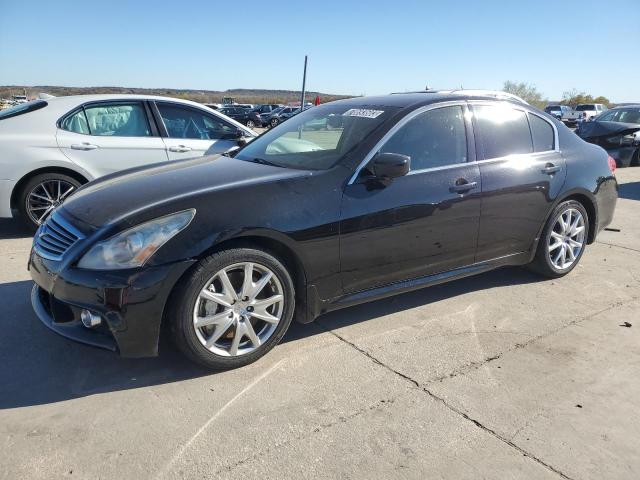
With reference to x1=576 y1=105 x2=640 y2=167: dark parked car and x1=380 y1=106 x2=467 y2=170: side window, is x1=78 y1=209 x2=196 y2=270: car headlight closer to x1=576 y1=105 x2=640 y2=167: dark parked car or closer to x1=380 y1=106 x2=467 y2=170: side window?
x1=380 y1=106 x2=467 y2=170: side window

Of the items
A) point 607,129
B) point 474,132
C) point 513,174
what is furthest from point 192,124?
point 607,129

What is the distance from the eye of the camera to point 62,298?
112 inches

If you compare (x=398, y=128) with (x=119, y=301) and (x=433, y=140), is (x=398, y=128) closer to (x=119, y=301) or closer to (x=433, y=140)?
(x=433, y=140)

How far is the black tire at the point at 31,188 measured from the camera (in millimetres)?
5602

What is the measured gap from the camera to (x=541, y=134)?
4469 millimetres

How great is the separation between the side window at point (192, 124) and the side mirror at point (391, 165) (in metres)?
3.71

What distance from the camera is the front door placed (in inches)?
133

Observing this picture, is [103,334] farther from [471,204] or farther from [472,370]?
[471,204]

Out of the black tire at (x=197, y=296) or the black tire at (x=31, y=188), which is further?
the black tire at (x=31, y=188)

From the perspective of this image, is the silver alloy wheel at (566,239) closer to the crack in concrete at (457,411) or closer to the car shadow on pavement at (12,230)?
the crack in concrete at (457,411)

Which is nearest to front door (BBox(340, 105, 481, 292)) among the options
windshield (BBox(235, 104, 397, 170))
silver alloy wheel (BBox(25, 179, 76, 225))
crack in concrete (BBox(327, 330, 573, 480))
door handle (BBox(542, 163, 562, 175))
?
windshield (BBox(235, 104, 397, 170))

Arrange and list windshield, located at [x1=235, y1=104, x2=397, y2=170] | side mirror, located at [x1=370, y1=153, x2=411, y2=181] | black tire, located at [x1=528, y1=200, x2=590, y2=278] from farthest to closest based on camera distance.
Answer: black tire, located at [x1=528, y1=200, x2=590, y2=278], windshield, located at [x1=235, y1=104, x2=397, y2=170], side mirror, located at [x1=370, y1=153, x2=411, y2=181]

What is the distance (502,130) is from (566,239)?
1.26 meters

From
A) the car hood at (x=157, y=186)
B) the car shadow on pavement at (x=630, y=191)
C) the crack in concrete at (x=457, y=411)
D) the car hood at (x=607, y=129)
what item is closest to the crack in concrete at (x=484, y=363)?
the crack in concrete at (x=457, y=411)
